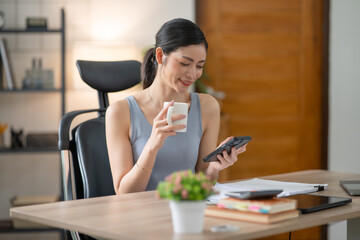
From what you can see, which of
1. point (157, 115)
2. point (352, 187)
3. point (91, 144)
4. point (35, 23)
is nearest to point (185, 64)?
point (157, 115)

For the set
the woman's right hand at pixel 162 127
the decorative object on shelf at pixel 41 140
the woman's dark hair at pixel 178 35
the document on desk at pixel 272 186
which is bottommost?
the decorative object on shelf at pixel 41 140

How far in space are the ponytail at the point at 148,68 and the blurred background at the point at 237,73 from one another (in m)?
1.55

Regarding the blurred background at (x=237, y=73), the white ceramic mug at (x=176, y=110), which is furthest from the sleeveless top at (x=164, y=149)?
the blurred background at (x=237, y=73)

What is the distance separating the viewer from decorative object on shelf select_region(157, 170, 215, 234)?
996 millimetres

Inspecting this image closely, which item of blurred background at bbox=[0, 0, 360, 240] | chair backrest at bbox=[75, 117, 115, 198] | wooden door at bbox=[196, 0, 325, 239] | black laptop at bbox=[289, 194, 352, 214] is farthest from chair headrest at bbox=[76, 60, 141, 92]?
wooden door at bbox=[196, 0, 325, 239]

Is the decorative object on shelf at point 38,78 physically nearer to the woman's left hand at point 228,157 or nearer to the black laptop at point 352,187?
the woman's left hand at point 228,157

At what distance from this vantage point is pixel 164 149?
75.5 inches

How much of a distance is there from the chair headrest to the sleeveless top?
8 cm

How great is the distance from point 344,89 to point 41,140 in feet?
7.52

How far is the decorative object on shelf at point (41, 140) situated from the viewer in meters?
3.57

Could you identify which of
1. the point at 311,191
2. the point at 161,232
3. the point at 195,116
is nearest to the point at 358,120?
the point at 195,116

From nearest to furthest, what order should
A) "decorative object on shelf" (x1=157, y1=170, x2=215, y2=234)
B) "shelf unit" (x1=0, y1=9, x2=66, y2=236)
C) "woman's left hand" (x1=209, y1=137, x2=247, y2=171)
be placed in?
"decorative object on shelf" (x1=157, y1=170, x2=215, y2=234) → "woman's left hand" (x1=209, y1=137, x2=247, y2=171) → "shelf unit" (x1=0, y1=9, x2=66, y2=236)

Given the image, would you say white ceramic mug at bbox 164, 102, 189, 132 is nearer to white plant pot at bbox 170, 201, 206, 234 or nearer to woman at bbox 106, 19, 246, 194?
woman at bbox 106, 19, 246, 194

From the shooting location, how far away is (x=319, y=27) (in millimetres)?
4148
